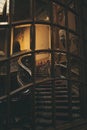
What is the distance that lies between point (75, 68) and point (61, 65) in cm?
21

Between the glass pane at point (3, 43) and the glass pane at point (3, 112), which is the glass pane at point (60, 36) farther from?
the glass pane at point (3, 112)

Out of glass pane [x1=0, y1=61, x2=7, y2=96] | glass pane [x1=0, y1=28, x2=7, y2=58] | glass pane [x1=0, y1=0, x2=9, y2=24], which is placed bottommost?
glass pane [x1=0, y1=61, x2=7, y2=96]

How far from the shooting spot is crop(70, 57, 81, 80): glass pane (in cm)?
269

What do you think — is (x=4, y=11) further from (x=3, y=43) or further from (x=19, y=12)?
(x=3, y=43)

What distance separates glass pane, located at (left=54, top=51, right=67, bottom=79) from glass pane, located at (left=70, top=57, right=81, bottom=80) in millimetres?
93

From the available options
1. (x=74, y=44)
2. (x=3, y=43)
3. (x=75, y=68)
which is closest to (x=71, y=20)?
(x=74, y=44)

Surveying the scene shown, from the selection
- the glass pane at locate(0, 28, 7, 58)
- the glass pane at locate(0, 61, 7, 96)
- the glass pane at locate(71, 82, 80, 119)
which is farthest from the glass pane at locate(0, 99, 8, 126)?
the glass pane at locate(71, 82, 80, 119)

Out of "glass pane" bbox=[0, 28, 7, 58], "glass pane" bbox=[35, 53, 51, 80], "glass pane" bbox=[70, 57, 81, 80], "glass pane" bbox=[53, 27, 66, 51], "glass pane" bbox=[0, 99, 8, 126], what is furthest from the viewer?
"glass pane" bbox=[70, 57, 81, 80]

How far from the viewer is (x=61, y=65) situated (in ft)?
8.93

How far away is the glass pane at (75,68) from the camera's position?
2691mm

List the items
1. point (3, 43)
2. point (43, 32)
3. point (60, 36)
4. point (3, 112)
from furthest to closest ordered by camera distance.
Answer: point (43, 32) → point (60, 36) → point (3, 43) → point (3, 112)

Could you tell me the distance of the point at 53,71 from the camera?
2361 millimetres

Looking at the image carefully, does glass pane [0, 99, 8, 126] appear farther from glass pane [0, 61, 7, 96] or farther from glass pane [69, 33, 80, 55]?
glass pane [69, 33, 80, 55]

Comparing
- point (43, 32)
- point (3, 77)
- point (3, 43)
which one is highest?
point (43, 32)
